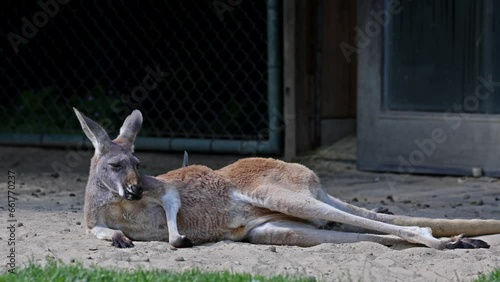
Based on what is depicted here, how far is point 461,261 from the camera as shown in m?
4.42

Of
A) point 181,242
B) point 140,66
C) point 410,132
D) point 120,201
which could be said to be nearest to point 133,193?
point 120,201

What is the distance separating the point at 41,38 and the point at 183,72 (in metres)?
1.42

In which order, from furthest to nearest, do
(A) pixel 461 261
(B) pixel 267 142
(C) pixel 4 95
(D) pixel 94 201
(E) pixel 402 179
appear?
(C) pixel 4 95
(B) pixel 267 142
(E) pixel 402 179
(D) pixel 94 201
(A) pixel 461 261

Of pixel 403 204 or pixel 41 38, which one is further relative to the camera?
pixel 41 38

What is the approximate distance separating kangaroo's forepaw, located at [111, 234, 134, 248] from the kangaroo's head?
193 millimetres

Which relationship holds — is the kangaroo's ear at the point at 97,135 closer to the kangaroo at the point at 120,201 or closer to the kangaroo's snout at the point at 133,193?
the kangaroo at the point at 120,201

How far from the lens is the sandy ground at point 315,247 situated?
4340 millimetres

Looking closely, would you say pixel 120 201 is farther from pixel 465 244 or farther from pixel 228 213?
pixel 465 244

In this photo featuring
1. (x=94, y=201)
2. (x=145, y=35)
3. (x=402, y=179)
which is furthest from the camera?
(x=145, y=35)

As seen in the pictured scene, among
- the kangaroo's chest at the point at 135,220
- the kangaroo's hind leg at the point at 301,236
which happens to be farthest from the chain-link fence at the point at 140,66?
the kangaroo's chest at the point at 135,220

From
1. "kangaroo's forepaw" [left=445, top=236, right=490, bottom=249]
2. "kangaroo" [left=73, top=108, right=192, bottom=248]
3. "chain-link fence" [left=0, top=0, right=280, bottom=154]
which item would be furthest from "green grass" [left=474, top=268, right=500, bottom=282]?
"chain-link fence" [left=0, top=0, right=280, bottom=154]

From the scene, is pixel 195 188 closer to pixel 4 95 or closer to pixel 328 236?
pixel 328 236

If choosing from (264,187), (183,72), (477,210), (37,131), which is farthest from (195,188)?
(37,131)

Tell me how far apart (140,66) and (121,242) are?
13.6ft
